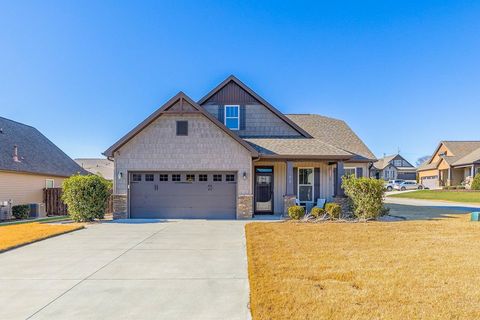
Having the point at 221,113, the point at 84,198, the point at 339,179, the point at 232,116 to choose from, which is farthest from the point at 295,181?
the point at 84,198

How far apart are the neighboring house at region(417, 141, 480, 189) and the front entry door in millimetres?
33511

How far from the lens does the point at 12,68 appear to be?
678 inches

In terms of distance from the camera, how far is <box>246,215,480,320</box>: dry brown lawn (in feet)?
13.9

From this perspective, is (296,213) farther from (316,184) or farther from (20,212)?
(20,212)

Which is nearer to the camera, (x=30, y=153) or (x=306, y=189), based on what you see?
(x=306, y=189)

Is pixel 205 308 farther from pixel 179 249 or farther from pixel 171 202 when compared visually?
pixel 171 202

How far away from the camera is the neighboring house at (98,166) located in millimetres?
41906

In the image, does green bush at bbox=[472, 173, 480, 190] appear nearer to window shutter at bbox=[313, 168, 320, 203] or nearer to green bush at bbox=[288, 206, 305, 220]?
window shutter at bbox=[313, 168, 320, 203]

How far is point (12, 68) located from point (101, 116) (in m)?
8.52

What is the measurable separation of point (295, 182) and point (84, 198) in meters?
10.7

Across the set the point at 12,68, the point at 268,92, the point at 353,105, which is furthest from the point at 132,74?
the point at 353,105

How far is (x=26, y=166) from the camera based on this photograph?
64.7ft

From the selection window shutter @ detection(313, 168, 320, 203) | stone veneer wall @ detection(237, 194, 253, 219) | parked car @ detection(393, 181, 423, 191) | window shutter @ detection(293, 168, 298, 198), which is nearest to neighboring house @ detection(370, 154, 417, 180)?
parked car @ detection(393, 181, 423, 191)

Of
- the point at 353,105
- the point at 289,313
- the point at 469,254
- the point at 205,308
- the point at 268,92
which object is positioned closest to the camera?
the point at 289,313
